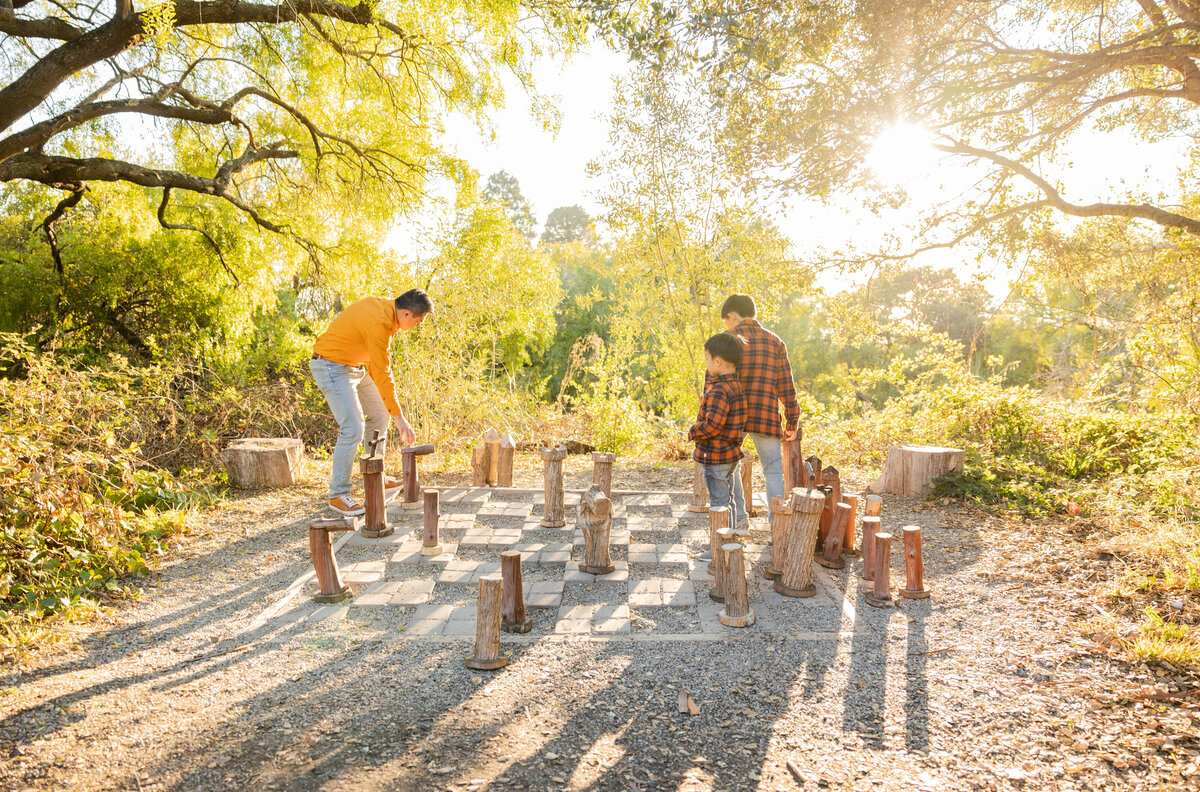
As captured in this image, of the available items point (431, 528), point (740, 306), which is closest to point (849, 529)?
point (740, 306)

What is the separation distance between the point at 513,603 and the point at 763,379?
90.0 inches

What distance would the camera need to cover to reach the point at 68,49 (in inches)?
246

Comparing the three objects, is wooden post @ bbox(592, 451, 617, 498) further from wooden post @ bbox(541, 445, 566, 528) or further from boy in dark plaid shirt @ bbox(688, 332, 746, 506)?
boy in dark plaid shirt @ bbox(688, 332, 746, 506)

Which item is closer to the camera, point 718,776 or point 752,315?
point 718,776

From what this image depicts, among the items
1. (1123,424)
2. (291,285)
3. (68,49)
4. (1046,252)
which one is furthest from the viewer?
(291,285)

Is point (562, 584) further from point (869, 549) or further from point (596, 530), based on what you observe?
point (869, 549)

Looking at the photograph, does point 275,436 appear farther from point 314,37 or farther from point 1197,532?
point 1197,532

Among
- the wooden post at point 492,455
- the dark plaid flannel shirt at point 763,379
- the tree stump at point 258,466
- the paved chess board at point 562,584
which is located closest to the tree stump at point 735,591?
the paved chess board at point 562,584

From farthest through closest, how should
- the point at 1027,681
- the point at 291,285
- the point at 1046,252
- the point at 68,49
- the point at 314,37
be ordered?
the point at 291,285, the point at 314,37, the point at 1046,252, the point at 68,49, the point at 1027,681

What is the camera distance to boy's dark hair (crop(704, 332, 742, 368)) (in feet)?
13.6

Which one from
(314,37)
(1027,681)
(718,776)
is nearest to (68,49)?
(314,37)

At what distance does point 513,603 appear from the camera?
3326mm

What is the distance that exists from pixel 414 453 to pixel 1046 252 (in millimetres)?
7545

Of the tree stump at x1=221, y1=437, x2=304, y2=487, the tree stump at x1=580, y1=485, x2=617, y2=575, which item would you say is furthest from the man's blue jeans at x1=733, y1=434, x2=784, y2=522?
the tree stump at x1=221, y1=437, x2=304, y2=487
